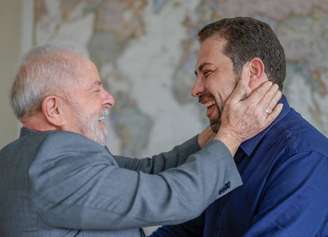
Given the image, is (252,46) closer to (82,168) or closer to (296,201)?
(296,201)

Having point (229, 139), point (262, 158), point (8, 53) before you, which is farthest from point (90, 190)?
point (8, 53)

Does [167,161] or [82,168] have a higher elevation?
[82,168]

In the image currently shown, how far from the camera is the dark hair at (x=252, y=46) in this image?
4.81 ft

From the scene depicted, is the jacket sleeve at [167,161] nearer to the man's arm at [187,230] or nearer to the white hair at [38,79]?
the man's arm at [187,230]

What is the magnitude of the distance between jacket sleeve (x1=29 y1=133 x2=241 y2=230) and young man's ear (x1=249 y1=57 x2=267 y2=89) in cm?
34

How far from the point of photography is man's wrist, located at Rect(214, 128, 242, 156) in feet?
4.24

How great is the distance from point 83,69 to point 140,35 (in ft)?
3.81

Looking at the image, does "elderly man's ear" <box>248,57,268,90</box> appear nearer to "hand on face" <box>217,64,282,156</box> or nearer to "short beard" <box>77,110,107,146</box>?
"hand on face" <box>217,64,282,156</box>

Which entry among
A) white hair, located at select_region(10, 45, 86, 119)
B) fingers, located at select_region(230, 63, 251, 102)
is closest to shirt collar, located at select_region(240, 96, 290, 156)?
fingers, located at select_region(230, 63, 251, 102)

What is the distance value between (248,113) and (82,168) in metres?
0.43

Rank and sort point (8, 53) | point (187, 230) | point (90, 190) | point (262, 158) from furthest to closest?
point (8, 53) < point (187, 230) < point (262, 158) < point (90, 190)

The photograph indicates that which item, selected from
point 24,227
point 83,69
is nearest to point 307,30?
point 83,69

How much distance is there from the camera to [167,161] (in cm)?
179

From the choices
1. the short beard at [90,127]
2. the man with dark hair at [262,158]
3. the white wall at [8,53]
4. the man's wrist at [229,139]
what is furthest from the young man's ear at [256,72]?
the white wall at [8,53]
